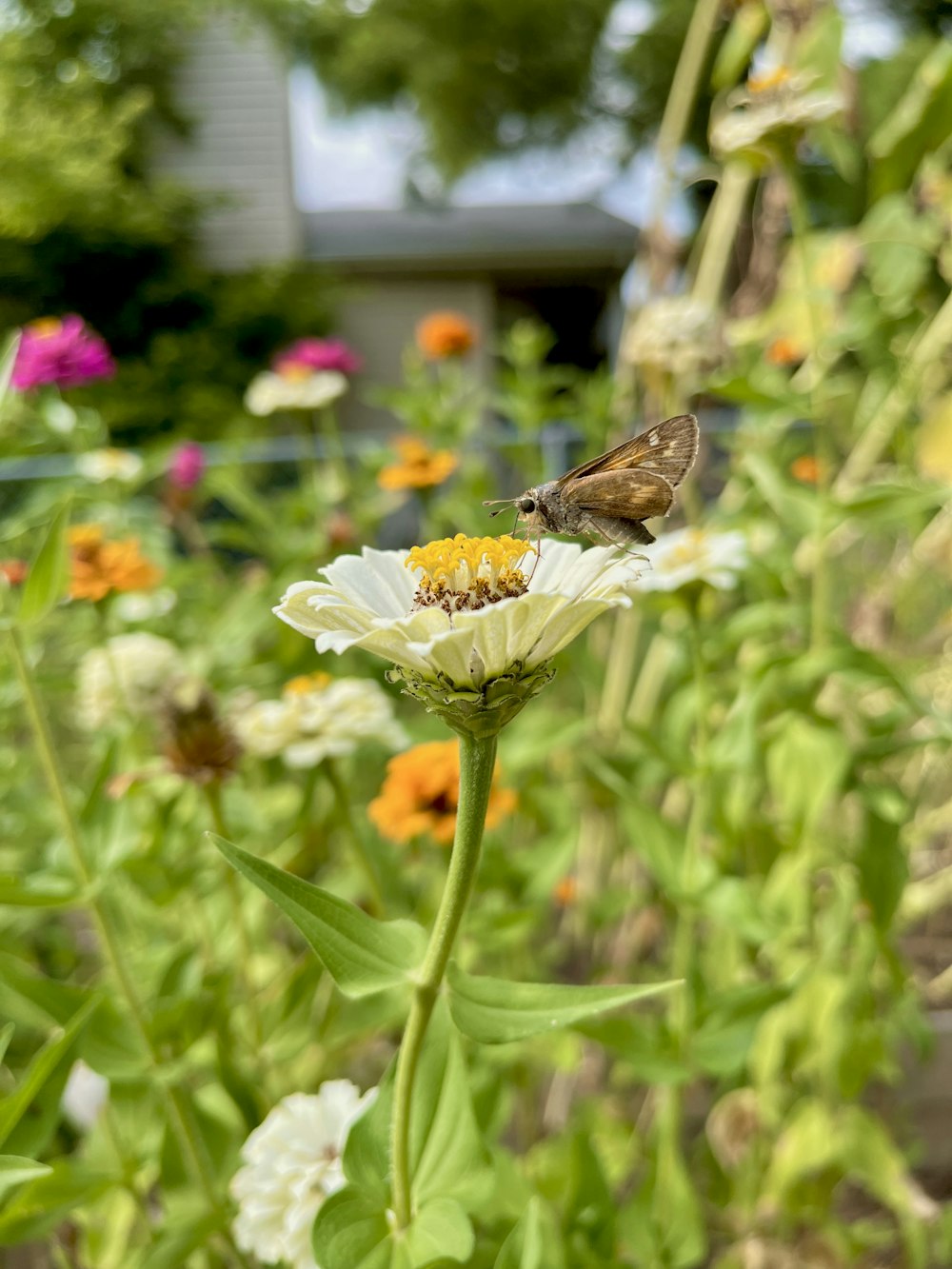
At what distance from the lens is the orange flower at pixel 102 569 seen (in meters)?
0.76

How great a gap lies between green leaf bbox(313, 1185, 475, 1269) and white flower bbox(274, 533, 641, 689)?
20cm

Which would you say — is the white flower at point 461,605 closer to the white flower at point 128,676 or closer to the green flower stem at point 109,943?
the green flower stem at point 109,943

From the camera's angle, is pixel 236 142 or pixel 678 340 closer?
pixel 678 340

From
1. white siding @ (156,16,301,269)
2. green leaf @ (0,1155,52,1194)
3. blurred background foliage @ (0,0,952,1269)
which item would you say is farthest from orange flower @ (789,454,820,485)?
white siding @ (156,16,301,269)

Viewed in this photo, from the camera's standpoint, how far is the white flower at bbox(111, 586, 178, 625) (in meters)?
0.89

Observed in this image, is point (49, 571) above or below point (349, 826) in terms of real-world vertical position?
above

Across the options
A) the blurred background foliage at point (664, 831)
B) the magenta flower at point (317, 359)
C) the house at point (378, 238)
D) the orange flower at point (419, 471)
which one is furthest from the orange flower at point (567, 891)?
the house at point (378, 238)

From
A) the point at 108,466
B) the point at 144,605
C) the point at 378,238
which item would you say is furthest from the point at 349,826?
the point at 378,238

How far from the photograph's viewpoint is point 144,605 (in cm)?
91

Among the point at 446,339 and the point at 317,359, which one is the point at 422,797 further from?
the point at 446,339

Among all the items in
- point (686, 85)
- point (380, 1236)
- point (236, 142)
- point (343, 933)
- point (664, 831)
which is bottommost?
point (236, 142)

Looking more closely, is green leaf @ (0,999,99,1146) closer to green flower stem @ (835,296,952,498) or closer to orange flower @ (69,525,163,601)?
orange flower @ (69,525,163,601)

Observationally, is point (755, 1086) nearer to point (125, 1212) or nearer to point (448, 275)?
point (125, 1212)

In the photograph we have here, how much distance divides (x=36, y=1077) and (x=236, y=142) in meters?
5.68
